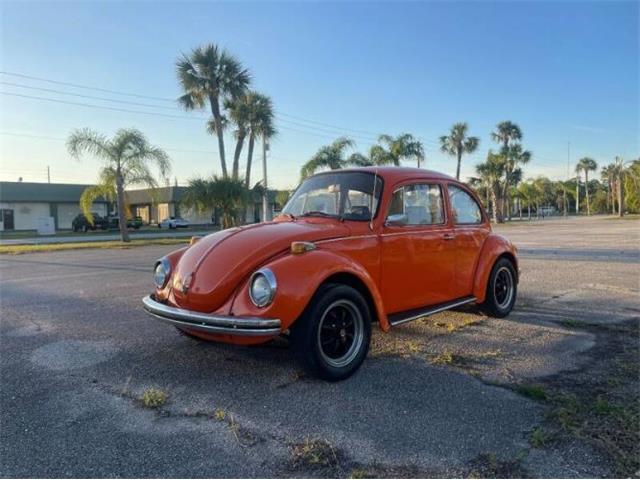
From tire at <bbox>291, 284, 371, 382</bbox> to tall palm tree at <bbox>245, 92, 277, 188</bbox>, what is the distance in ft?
96.2

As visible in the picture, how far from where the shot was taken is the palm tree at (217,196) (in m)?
25.0

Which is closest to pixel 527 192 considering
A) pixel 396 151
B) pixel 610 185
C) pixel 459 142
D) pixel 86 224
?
pixel 610 185

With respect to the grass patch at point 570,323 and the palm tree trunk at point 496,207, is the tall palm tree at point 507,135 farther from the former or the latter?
the grass patch at point 570,323

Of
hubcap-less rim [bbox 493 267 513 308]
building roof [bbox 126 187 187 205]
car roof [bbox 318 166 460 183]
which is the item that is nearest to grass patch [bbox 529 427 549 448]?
car roof [bbox 318 166 460 183]

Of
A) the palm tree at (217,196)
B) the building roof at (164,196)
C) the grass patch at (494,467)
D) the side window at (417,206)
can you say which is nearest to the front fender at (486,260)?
the side window at (417,206)

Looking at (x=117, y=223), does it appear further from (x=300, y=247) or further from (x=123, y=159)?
(x=300, y=247)

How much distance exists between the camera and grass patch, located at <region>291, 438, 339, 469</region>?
9.30ft

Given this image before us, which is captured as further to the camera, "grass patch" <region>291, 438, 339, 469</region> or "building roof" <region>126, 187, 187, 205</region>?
"building roof" <region>126, 187, 187, 205</region>

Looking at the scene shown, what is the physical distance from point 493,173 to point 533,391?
191 ft

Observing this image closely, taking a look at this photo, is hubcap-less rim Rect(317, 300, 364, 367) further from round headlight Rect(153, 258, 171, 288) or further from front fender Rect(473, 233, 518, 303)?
front fender Rect(473, 233, 518, 303)

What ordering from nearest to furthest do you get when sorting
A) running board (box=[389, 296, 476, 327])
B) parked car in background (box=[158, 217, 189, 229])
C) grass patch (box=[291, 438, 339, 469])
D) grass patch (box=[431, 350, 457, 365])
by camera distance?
1. grass patch (box=[291, 438, 339, 469])
2. grass patch (box=[431, 350, 457, 365])
3. running board (box=[389, 296, 476, 327])
4. parked car in background (box=[158, 217, 189, 229])

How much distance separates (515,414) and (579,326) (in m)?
3.06

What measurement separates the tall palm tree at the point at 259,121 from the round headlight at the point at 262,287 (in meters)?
29.6

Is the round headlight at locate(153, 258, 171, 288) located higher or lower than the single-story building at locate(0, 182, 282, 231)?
lower
